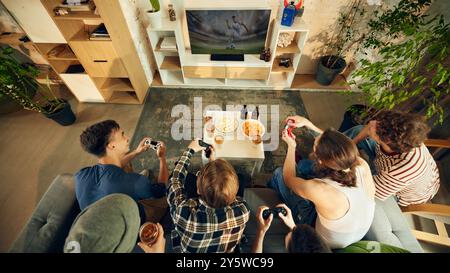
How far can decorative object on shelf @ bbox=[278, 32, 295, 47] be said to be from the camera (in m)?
2.50

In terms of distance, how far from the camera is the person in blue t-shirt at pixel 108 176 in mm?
1183

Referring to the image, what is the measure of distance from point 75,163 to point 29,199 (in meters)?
0.49

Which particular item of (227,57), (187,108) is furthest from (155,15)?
(187,108)

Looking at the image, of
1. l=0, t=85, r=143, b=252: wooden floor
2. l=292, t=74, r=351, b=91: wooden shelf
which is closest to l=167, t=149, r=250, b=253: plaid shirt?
l=0, t=85, r=143, b=252: wooden floor

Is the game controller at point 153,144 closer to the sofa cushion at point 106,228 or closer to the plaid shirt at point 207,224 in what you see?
the plaid shirt at point 207,224

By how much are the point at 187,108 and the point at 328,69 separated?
2.03m

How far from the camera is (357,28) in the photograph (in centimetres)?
255

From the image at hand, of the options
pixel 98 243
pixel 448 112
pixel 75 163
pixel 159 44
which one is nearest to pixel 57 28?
A: pixel 159 44

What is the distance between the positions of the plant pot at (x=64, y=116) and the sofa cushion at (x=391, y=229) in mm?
3180

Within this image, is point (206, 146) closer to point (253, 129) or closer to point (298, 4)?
point (253, 129)

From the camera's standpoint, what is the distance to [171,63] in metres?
2.83

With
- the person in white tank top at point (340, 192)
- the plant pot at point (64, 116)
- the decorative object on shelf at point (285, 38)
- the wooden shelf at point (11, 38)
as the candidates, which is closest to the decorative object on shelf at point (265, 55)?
the decorative object on shelf at point (285, 38)
